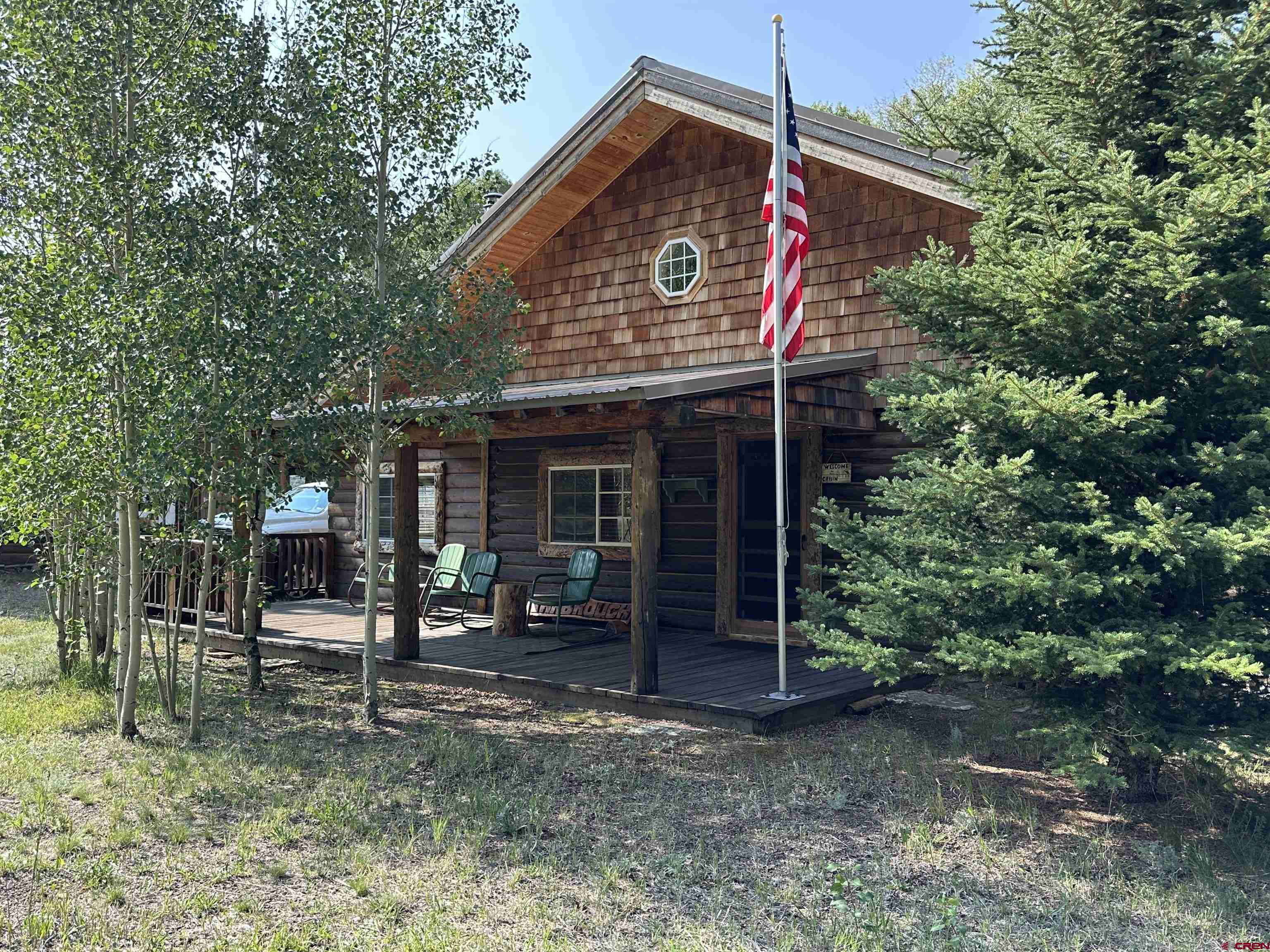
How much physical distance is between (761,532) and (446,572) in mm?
3337

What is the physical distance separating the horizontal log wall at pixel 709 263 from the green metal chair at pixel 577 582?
1969 millimetres

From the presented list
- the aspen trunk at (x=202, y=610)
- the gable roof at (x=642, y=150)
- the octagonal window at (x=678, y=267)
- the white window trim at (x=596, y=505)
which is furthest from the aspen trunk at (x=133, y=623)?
the octagonal window at (x=678, y=267)

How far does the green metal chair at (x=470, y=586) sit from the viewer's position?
34.0 ft

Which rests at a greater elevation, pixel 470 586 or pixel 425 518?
pixel 425 518

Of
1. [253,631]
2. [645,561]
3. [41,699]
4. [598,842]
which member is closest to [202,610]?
[253,631]

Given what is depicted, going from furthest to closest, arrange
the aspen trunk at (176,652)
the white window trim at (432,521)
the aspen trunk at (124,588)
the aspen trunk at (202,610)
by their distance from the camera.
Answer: the white window trim at (432,521)
the aspen trunk at (176,652)
the aspen trunk at (124,588)
the aspen trunk at (202,610)

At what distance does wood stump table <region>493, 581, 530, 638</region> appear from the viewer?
995cm

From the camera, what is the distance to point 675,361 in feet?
32.6

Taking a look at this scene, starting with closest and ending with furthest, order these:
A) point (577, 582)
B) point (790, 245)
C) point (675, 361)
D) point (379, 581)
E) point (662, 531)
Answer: point (790, 245) < point (577, 582) < point (675, 361) < point (662, 531) < point (379, 581)

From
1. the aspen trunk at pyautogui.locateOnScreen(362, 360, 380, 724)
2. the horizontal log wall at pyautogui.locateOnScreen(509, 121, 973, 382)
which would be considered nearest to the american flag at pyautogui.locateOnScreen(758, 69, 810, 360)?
the horizontal log wall at pyautogui.locateOnScreen(509, 121, 973, 382)

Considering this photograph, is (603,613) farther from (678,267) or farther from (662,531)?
(678,267)

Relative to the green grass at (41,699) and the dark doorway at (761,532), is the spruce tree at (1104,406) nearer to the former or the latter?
the dark doorway at (761,532)

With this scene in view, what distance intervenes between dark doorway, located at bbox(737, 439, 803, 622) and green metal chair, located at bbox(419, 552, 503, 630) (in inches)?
103

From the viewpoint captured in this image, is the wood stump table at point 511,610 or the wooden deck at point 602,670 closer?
the wooden deck at point 602,670
